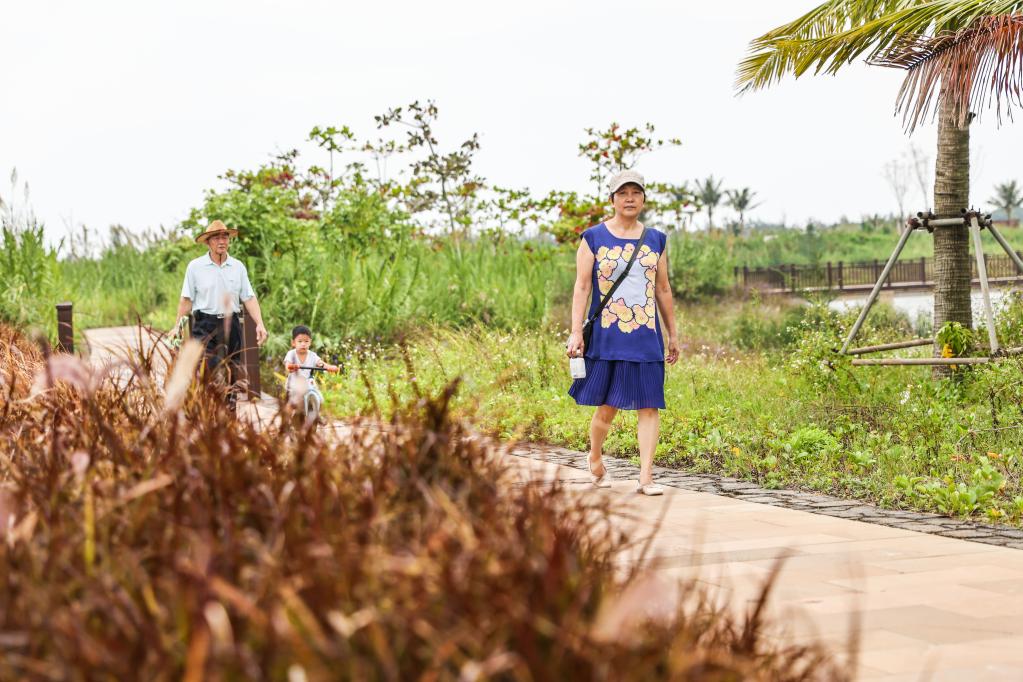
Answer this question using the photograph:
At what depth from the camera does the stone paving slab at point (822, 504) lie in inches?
221

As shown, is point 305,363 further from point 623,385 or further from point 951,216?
point 951,216

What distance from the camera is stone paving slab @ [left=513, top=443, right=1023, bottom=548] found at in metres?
5.62

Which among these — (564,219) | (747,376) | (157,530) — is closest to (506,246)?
(564,219)

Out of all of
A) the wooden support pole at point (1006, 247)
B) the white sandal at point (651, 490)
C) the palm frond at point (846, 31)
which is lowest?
the white sandal at point (651, 490)

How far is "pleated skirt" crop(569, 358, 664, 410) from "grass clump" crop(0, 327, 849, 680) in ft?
10.4

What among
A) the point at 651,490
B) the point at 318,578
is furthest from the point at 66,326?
the point at 318,578

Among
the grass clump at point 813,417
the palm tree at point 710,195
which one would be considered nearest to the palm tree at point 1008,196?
the palm tree at point 710,195

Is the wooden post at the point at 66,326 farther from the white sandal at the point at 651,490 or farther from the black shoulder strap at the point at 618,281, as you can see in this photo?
the white sandal at the point at 651,490

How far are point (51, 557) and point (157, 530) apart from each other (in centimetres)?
29

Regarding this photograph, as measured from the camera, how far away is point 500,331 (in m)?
15.1

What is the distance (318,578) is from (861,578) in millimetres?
2911

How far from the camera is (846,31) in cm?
1077

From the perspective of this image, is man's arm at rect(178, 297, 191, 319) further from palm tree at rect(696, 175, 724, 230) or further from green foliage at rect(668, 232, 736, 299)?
palm tree at rect(696, 175, 724, 230)

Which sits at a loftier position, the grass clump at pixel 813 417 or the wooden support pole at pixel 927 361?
the wooden support pole at pixel 927 361
